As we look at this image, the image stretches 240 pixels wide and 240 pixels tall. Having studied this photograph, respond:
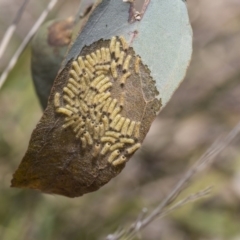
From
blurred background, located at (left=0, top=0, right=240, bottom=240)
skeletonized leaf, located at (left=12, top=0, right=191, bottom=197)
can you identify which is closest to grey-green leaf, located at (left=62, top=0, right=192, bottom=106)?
skeletonized leaf, located at (left=12, top=0, right=191, bottom=197)

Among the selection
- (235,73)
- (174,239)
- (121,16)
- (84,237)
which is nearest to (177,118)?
(235,73)

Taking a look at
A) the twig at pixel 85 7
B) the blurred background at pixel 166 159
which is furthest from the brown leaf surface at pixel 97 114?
the blurred background at pixel 166 159

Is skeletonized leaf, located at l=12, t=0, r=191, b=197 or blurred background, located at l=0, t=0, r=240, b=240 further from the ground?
skeletonized leaf, located at l=12, t=0, r=191, b=197

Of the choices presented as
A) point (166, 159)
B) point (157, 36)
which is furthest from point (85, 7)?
point (166, 159)

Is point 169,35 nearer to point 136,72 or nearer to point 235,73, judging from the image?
point 136,72

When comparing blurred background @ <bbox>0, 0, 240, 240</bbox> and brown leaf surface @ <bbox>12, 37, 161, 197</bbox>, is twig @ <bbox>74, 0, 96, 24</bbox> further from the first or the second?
blurred background @ <bbox>0, 0, 240, 240</bbox>

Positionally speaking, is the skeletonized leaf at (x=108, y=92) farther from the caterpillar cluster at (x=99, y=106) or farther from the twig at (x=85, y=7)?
the twig at (x=85, y=7)

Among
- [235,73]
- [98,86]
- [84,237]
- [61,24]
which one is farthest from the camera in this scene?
[235,73]
